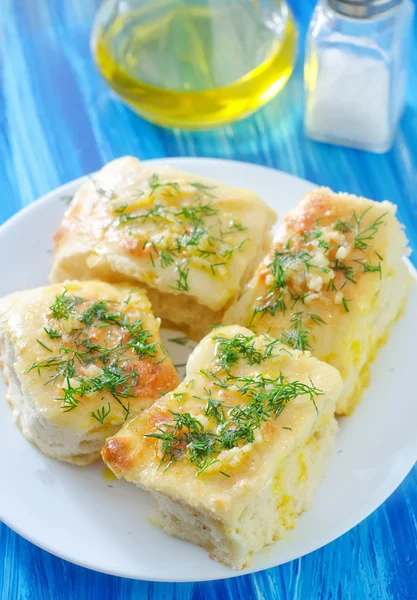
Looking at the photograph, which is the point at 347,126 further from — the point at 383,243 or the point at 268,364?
the point at 268,364

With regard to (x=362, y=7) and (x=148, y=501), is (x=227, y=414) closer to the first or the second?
(x=148, y=501)

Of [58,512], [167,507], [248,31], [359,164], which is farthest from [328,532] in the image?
[248,31]

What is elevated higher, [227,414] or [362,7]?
[362,7]

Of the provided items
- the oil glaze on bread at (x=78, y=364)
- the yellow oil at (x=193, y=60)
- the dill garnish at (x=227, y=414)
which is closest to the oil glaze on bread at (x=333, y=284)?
the dill garnish at (x=227, y=414)

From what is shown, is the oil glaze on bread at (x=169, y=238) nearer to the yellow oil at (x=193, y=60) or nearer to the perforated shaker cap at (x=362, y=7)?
the yellow oil at (x=193, y=60)

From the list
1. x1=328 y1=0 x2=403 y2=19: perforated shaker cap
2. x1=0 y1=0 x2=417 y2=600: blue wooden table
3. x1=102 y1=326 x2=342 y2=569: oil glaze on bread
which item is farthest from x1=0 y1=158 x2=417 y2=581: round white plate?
x1=328 y1=0 x2=403 y2=19: perforated shaker cap

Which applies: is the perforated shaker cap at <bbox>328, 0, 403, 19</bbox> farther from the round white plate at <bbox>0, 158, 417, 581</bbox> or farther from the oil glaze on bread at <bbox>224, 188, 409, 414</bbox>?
the round white plate at <bbox>0, 158, 417, 581</bbox>

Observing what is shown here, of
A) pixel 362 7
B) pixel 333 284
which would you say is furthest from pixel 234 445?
pixel 362 7
